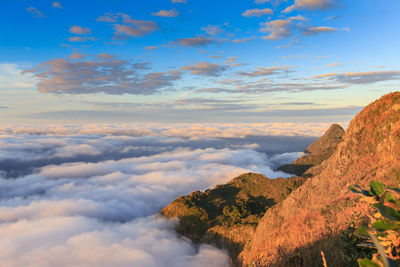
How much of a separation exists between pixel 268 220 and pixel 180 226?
6882 cm

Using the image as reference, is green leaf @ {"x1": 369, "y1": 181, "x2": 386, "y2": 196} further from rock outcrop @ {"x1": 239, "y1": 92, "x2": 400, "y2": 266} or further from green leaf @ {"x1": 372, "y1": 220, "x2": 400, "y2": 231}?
rock outcrop @ {"x1": 239, "y1": 92, "x2": 400, "y2": 266}

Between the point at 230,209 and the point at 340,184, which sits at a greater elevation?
the point at 340,184

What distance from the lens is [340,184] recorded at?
2806cm

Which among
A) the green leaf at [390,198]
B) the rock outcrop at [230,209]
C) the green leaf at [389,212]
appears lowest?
the rock outcrop at [230,209]

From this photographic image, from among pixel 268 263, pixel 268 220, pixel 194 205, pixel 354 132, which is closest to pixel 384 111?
pixel 354 132

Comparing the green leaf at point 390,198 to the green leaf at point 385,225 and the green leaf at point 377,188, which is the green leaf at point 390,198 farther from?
the green leaf at point 385,225

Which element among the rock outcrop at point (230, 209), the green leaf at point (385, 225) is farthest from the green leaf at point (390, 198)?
the rock outcrop at point (230, 209)

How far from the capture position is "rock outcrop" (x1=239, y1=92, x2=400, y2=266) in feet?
54.9

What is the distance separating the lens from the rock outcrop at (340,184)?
1672 centimetres

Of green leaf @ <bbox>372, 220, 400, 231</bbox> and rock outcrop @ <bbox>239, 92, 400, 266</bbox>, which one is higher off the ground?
green leaf @ <bbox>372, 220, 400, 231</bbox>

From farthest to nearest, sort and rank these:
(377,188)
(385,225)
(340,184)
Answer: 1. (340,184)
2. (377,188)
3. (385,225)

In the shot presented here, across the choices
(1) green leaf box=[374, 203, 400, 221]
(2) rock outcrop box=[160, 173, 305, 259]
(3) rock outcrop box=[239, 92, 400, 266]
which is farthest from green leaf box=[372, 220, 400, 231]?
(2) rock outcrop box=[160, 173, 305, 259]

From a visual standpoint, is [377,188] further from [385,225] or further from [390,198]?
[385,225]

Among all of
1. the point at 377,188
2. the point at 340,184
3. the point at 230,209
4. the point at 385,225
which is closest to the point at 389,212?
the point at 385,225
